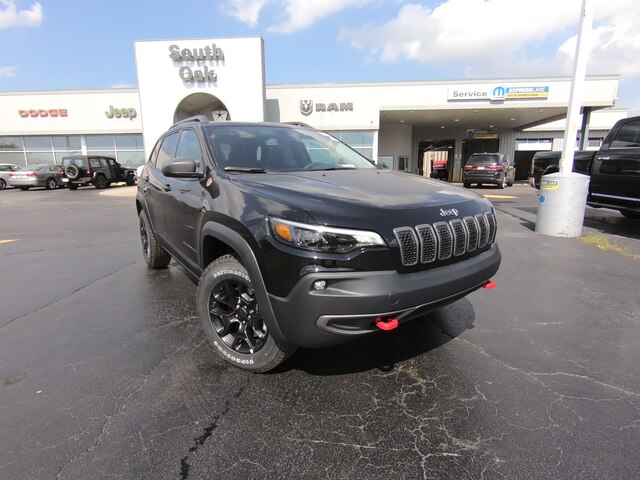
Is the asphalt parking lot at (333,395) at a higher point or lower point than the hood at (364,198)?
lower

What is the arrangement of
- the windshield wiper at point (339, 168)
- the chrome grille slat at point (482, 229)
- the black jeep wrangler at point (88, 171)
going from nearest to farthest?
the chrome grille slat at point (482, 229)
the windshield wiper at point (339, 168)
the black jeep wrangler at point (88, 171)

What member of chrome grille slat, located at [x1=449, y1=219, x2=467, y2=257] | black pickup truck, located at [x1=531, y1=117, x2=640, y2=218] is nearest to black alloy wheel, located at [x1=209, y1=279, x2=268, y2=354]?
chrome grille slat, located at [x1=449, y1=219, x2=467, y2=257]

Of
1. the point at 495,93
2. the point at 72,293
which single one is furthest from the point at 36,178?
the point at 495,93

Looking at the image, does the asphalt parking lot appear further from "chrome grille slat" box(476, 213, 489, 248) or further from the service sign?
the service sign

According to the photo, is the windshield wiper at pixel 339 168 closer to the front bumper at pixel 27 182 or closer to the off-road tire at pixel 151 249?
the off-road tire at pixel 151 249

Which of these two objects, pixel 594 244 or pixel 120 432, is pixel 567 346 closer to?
pixel 120 432

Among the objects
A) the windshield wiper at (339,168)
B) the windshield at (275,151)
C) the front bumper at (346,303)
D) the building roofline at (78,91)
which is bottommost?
the front bumper at (346,303)

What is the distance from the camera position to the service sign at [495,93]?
24344 millimetres

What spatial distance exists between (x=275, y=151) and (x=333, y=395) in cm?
212

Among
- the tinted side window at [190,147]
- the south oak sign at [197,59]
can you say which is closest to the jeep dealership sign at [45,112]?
the south oak sign at [197,59]

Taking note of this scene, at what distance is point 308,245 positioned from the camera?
86.4 inches

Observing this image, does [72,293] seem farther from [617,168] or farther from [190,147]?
[617,168]

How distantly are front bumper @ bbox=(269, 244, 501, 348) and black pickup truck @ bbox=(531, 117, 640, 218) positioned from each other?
725cm

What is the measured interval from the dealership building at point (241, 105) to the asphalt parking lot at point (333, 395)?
1710 centimetres
